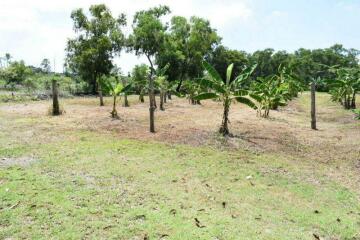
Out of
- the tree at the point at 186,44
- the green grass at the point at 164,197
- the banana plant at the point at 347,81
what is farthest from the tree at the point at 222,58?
the green grass at the point at 164,197

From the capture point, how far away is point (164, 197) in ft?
30.6

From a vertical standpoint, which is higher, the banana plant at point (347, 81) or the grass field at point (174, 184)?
the banana plant at point (347, 81)

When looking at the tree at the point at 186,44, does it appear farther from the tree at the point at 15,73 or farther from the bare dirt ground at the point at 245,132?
the bare dirt ground at the point at 245,132

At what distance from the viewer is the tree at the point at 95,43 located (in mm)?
42719

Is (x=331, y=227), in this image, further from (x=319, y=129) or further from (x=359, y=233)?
(x=319, y=129)

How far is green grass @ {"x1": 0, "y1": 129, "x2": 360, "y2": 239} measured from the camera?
7586 millimetres

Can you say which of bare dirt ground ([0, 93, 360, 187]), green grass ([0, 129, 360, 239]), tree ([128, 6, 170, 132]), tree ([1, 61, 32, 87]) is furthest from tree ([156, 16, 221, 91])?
green grass ([0, 129, 360, 239])

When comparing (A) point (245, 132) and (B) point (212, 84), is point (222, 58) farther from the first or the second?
(B) point (212, 84)

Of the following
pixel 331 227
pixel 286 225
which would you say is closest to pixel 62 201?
pixel 286 225

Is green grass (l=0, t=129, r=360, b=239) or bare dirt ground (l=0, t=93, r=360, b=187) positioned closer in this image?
green grass (l=0, t=129, r=360, b=239)

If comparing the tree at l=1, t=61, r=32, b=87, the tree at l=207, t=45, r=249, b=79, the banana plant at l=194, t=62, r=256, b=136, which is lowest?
the banana plant at l=194, t=62, r=256, b=136

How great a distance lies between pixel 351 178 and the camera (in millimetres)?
11906

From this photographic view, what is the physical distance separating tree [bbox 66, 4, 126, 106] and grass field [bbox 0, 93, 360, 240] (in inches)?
1004

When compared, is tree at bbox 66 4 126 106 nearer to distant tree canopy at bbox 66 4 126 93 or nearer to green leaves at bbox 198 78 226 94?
distant tree canopy at bbox 66 4 126 93
